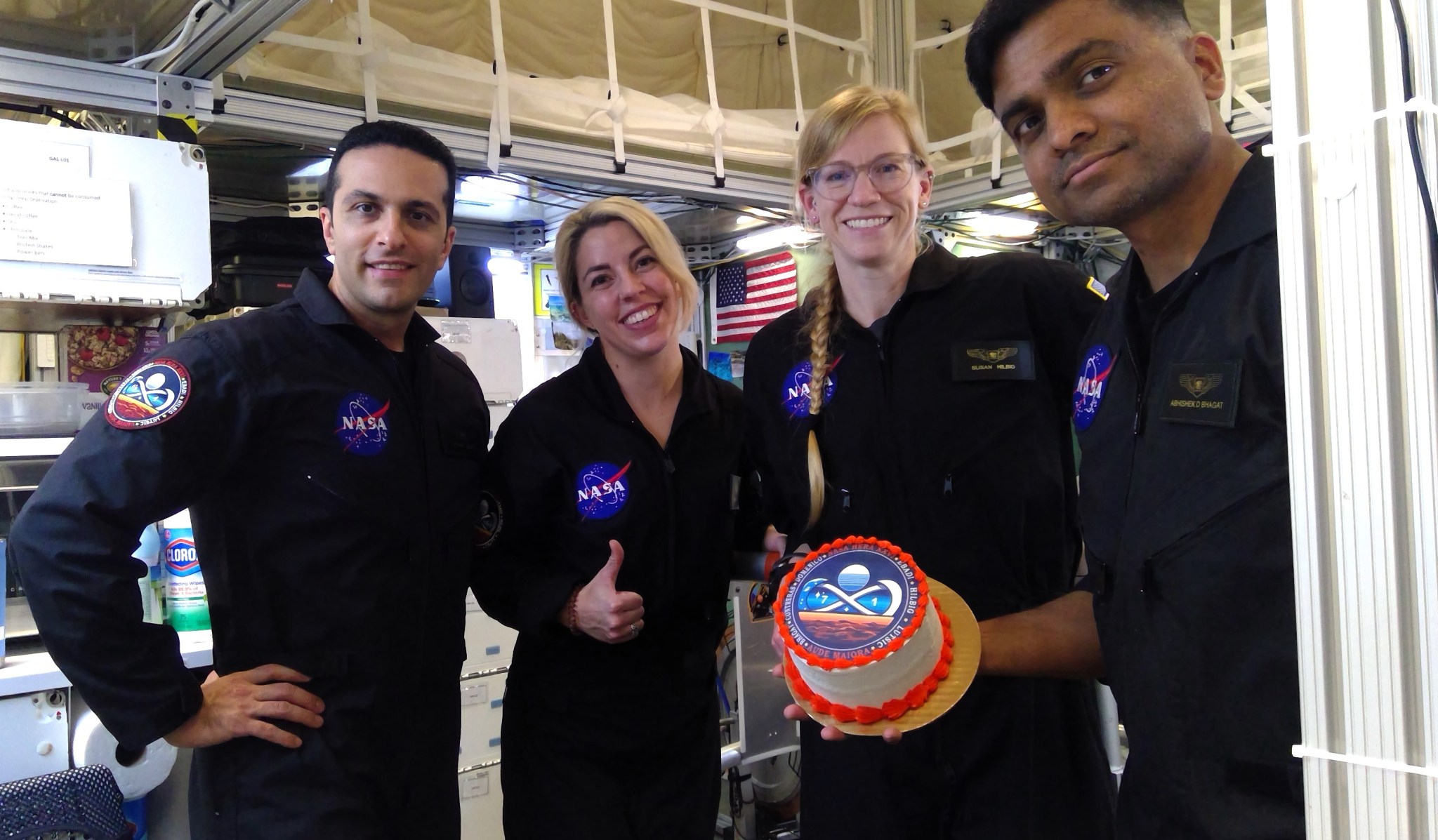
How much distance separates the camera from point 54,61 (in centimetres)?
213

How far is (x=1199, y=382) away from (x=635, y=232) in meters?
1.35

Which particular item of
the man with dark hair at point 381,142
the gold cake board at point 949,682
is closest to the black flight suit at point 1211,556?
the gold cake board at point 949,682

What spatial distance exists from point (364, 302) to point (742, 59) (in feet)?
12.0

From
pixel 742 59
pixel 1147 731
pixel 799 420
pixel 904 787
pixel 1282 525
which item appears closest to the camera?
pixel 1282 525

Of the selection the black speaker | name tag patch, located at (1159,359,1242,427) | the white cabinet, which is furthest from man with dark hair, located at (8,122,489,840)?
the black speaker

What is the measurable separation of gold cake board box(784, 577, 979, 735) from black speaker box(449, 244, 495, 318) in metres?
2.82

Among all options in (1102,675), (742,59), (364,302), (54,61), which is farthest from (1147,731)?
(742,59)

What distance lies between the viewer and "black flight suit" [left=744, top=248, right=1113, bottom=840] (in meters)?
Result: 1.45

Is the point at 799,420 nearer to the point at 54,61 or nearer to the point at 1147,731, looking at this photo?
the point at 1147,731

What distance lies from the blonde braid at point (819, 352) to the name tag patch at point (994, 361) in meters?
0.24

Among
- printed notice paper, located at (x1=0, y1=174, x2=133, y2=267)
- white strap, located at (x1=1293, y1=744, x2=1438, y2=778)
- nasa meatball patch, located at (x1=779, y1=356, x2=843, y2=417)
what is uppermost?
printed notice paper, located at (x1=0, y1=174, x2=133, y2=267)

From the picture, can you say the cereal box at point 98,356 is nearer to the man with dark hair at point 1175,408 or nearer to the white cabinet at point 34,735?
the white cabinet at point 34,735

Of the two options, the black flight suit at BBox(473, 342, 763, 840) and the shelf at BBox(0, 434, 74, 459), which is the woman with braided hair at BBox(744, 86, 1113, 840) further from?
the shelf at BBox(0, 434, 74, 459)

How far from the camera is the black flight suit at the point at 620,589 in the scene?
1.87m
